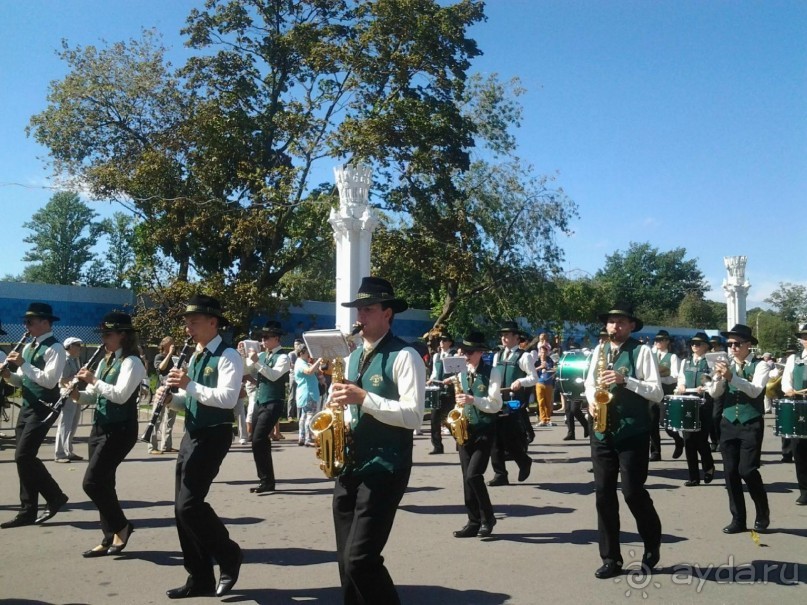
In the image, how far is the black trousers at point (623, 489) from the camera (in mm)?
5762

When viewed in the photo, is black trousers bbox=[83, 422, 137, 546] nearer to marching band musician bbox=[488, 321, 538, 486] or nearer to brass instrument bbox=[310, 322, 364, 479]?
brass instrument bbox=[310, 322, 364, 479]

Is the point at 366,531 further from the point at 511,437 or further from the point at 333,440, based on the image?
the point at 511,437

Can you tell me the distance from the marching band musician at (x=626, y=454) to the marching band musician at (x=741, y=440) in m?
1.73

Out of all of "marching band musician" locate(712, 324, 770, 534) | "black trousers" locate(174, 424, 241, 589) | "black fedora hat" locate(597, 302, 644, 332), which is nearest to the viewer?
"black trousers" locate(174, 424, 241, 589)

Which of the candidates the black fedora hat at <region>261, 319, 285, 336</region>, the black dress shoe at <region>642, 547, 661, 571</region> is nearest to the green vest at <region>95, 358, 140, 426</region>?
the black fedora hat at <region>261, 319, 285, 336</region>

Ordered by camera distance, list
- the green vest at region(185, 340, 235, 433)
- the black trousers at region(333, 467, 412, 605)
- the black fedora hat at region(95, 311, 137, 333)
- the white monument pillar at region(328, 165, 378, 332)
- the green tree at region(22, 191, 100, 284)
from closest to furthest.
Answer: the black trousers at region(333, 467, 412, 605) < the green vest at region(185, 340, 235, 433) < the black fedora hat at region(95, 311, 137, 333) < the white monument pillar at region(328, 165, 378, 332) < the green tree at region(22, 191, 100, 284)

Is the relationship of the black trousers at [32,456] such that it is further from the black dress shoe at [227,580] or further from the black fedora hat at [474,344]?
the black fedora hat at [474,344]

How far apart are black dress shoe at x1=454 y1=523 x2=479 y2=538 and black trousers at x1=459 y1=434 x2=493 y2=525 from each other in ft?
0.12

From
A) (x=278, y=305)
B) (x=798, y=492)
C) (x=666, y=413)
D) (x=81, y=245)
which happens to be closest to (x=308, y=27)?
(x=278, y=305)

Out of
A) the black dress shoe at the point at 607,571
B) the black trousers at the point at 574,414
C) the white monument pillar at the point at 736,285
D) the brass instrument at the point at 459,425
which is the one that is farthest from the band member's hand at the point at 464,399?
the white monument pillar at the point at 736,285

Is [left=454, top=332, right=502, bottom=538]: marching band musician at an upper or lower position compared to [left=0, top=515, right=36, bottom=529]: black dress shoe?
upper

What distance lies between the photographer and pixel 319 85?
73.9ft

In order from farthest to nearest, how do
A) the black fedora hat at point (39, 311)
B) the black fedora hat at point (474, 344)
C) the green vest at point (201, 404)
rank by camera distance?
the black fedora hat at point (474, 344) → the black fedora hat at point (39, 311) → the green vest at point (201, 404)

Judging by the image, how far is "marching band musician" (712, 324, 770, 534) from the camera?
717cm
